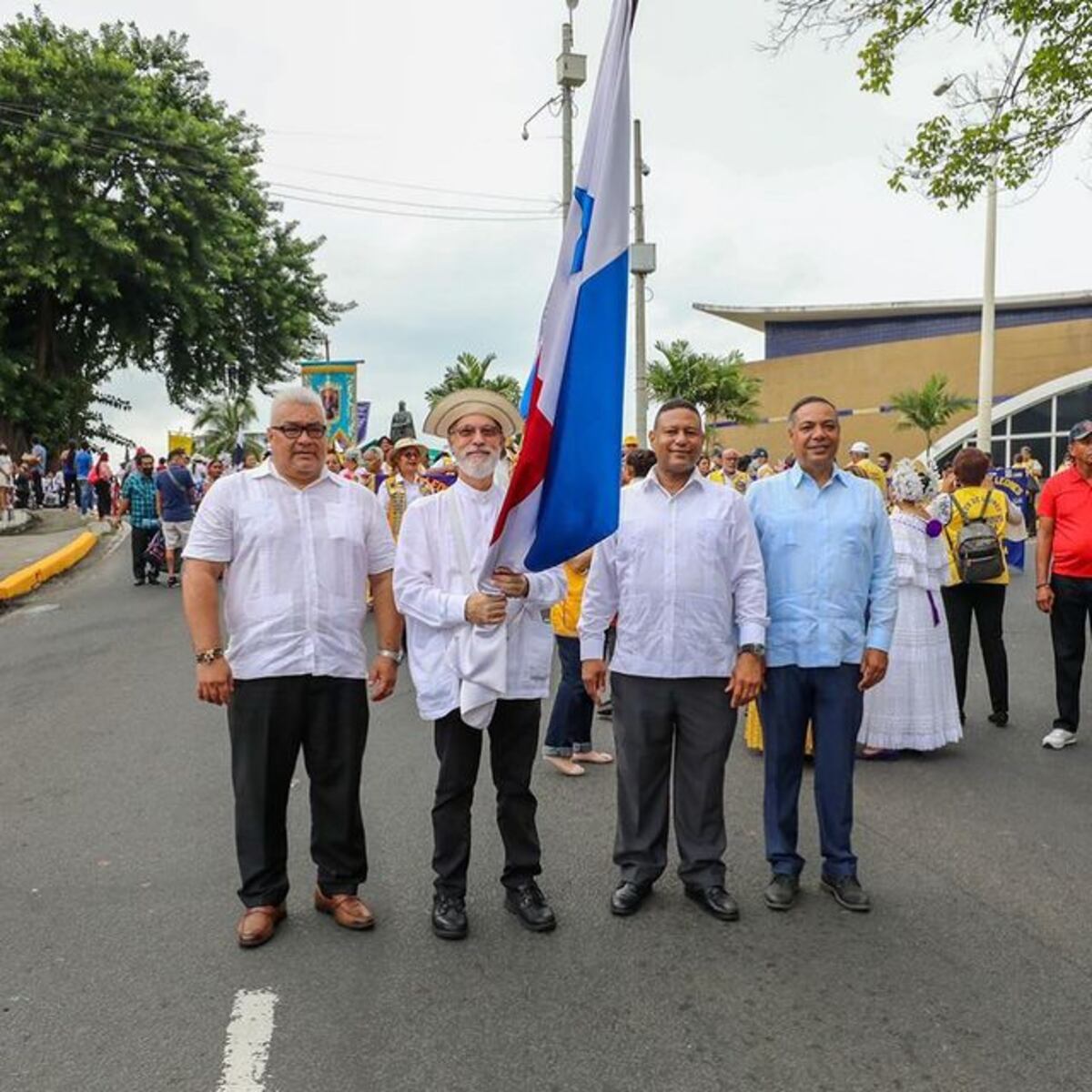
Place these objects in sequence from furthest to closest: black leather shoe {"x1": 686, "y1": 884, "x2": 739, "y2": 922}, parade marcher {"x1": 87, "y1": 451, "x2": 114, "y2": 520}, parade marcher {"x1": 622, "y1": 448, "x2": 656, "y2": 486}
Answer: parade marcher {"x1": 87, "y1": 451, "x2": 114, "y2": 520} → parade marcher {"x1": 622, "y1": 448, "x2": 656, "y2": 486} → black leather shoe {"x1": 686, "y1": 884, "x2": 739, "y2": 922}

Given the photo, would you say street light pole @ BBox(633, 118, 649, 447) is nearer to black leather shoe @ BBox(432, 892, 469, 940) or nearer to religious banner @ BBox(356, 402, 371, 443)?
religious banner @ BBox(356, 402, 371, 443)

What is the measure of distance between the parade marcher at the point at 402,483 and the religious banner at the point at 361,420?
11.1 metres

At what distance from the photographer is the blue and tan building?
4281cm

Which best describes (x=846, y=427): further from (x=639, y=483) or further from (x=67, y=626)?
(x=639, y=483)

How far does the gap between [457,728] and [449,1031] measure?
107cm

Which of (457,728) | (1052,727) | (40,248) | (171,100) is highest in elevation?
(171,100)

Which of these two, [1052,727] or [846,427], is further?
[846,427]

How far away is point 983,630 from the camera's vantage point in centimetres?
691

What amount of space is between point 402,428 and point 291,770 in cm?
806

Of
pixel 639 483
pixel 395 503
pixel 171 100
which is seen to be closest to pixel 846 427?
pixel 171 100

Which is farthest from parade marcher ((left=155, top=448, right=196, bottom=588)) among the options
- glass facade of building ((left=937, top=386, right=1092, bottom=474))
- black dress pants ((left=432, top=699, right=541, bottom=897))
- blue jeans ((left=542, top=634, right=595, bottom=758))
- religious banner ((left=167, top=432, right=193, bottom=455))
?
glass facade of building ((left=937, top=386, right=1092, bottom=474))

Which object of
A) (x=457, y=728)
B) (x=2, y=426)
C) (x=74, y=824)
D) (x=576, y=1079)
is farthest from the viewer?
(x=2, y=426)

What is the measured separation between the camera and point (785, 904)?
4.00 m

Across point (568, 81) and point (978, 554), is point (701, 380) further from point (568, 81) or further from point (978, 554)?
point (978, 554)
